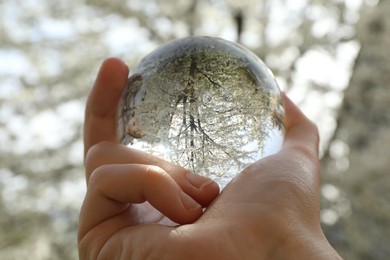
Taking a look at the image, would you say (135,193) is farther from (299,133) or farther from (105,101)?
(299,133)

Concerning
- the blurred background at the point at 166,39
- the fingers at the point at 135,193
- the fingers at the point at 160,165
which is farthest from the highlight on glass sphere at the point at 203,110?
the blurred background at the point at 166,39

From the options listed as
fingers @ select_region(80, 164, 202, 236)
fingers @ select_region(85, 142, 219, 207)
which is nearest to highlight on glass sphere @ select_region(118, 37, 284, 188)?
fingers @ select_region(85, 142, 219, 207)

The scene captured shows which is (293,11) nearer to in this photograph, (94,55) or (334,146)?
(334,146)

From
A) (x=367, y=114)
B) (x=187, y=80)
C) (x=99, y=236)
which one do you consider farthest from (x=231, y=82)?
(x=367, y=114)

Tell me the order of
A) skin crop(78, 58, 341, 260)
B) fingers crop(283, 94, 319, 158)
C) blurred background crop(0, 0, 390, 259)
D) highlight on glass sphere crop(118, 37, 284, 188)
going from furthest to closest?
blurred background crop(0, 0, 390, 259) < fingers crop(283, 94, 319, 158) < highlight on glass sphere crop(118, 37, 284, 188) < skin crop(78, 58, 341, 260)

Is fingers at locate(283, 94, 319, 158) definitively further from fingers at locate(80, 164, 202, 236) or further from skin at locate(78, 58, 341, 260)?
fingers at locate(80, 164, 202, 236)

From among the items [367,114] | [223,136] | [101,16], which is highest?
[223,136]
